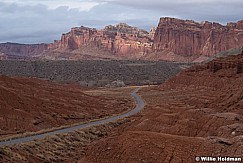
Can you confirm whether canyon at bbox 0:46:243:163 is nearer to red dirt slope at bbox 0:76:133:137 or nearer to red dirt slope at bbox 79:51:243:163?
red dirt slope at bbox 79:51:243:163

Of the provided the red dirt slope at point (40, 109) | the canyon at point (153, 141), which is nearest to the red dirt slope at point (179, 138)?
the canyon at point (153, 141)

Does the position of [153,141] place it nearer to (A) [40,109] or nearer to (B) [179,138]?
(B) [179,138]

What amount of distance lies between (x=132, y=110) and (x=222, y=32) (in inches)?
5936

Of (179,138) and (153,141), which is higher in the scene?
(179,138)

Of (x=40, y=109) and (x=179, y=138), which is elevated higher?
(x=179, y=138)

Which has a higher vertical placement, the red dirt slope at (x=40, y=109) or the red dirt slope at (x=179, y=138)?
the red dirt slope at (x=179, y=138)

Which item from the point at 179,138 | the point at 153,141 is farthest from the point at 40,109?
the point at 179,138

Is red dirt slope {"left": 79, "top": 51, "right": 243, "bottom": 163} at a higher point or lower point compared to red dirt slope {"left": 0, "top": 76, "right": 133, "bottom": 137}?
higher

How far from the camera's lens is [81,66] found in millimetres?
138250

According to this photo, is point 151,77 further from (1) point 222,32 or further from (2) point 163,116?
(2) point 163,116

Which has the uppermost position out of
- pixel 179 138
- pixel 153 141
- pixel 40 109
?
pixel 179 138

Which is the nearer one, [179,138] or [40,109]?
[179,138]

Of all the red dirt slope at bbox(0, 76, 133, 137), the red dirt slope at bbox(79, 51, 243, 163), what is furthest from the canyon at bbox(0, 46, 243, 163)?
the red dirt slope at bbox(0, 76, 133, 137)

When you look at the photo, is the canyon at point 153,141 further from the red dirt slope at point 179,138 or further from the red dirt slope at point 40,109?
the red dirt slope at point 40,109
